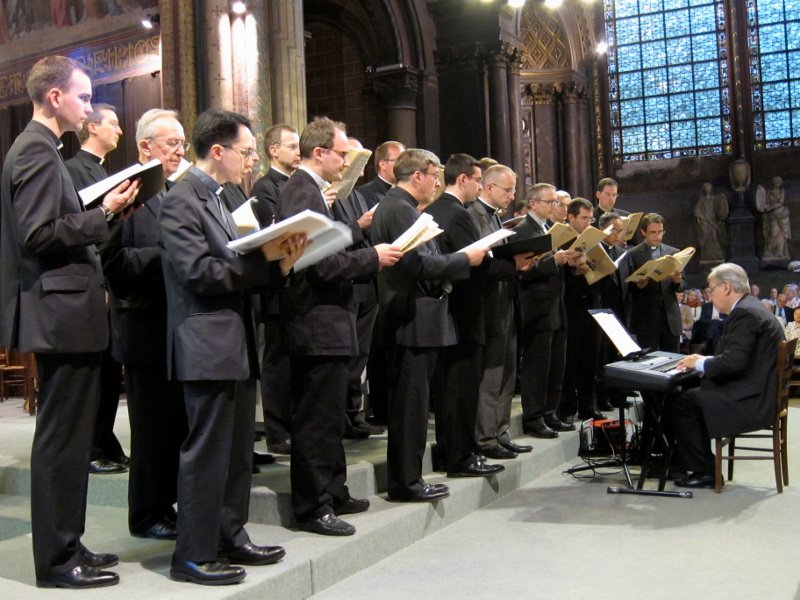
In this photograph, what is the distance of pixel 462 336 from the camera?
15.0ft

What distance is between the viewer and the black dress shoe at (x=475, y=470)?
186 inches

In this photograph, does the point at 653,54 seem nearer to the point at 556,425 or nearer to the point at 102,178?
the point at 556,425

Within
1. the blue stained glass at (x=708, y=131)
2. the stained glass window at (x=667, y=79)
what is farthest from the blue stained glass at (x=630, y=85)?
the blue stained glass at (x=708, y=131)

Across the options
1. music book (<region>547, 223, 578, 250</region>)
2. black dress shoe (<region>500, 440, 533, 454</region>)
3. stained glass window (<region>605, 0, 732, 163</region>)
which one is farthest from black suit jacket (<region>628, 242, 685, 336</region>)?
stained glass window (<region>605, 0, 732, 163</region>)

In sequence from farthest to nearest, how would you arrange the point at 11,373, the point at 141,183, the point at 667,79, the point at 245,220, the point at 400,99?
the point at 667,79, the point at 400,99, the point at 11,373, the point at 245,220, the point at 141,183

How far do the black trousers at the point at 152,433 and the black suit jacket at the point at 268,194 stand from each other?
1.20m

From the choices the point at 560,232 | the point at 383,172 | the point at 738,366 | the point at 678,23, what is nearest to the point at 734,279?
the point at 738,366

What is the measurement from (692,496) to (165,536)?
2836 millimetres

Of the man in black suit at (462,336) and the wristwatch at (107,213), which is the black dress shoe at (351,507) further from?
the wristwatch at (107,213)

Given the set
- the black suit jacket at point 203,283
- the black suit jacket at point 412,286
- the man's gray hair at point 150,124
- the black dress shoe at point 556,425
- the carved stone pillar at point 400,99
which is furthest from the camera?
the carved stone pillar at point 400,99

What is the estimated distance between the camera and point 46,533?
9.20 feet

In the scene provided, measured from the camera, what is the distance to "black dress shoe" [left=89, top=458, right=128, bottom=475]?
13.8 ft

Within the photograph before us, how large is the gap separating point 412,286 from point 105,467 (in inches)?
65.5

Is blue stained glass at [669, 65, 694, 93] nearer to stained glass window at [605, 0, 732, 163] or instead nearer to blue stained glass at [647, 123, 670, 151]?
stained glass window at [605, 0, 732, 163]
